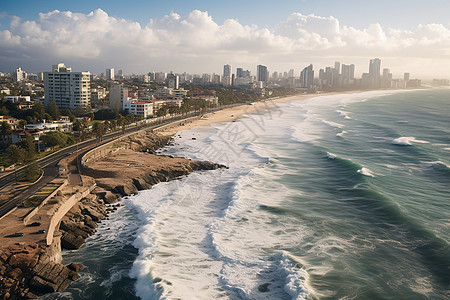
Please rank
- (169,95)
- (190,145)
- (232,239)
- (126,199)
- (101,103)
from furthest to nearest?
(169,95), (101,103), (190,145), (126,199), (232,239)

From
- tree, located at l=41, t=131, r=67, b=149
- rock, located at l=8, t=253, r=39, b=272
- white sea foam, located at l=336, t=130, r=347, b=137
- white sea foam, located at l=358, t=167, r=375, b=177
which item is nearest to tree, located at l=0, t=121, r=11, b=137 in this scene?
tree, located at l=41, t=131, r=67, b=149

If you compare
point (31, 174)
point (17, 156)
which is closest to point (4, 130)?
point (17, 156)

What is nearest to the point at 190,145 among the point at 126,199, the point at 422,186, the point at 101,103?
the point at 126,199

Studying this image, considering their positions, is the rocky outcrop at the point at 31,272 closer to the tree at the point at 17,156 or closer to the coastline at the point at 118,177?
the coastline at the point at 118,177

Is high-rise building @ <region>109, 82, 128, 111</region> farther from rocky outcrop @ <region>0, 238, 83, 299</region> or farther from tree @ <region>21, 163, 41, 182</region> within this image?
rocky outcrop @ <region>0, 238, 83, 299</region>

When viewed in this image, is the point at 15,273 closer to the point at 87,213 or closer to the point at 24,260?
the point at 24,260

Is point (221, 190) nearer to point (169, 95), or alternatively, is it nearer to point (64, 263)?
point (64, 263)
